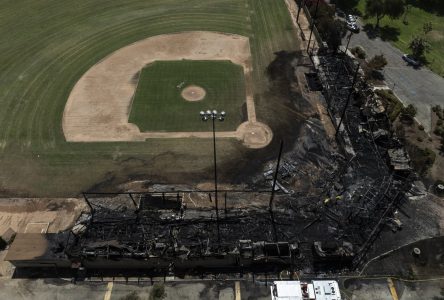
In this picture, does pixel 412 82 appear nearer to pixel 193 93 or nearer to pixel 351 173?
pixel 351 173

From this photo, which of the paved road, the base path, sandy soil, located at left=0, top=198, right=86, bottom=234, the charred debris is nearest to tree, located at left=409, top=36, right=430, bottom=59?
A: the paved road

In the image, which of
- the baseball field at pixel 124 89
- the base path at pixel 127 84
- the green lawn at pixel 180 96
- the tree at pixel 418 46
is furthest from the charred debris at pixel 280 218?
the tree at pixel 418 46

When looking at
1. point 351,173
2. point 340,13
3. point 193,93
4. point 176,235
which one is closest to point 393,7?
point 340,13

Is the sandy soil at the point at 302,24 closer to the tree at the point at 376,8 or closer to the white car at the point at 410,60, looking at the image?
the tree at the point at 376,8

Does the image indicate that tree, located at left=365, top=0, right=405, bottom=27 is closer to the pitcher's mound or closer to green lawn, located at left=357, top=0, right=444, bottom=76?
green lawn, located at left=357, top=0, right=444, bottom=76

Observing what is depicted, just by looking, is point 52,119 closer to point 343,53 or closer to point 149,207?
point 149,207

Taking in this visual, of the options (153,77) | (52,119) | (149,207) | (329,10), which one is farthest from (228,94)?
(329,10)
